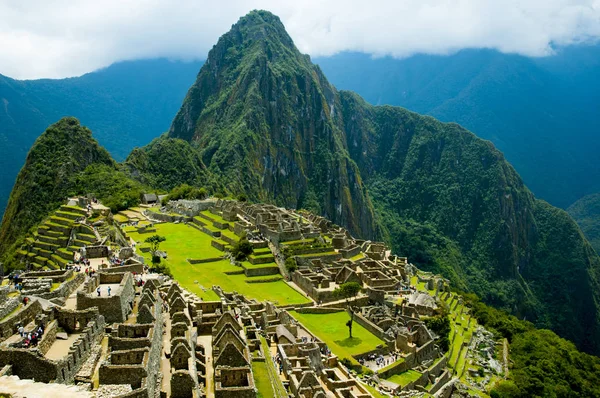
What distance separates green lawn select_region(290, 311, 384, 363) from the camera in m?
35.5

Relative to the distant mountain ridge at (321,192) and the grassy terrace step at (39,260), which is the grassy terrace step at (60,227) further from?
the distant mountain ridge at (321,192)

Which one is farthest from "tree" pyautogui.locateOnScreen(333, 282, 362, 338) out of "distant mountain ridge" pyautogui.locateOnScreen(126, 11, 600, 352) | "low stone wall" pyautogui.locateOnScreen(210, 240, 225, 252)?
"distant mountain ridge" pyautogui.locateOnScreen(126, 11, 600, 352)

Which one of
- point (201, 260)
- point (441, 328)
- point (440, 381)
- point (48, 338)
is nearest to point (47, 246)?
point (201, 260)

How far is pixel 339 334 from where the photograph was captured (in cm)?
3859

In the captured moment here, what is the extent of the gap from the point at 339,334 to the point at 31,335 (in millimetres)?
24732

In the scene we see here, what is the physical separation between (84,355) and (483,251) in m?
183

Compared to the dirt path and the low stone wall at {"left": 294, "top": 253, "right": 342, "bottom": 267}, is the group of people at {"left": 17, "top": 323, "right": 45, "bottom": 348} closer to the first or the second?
the dirt path

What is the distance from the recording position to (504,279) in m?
166

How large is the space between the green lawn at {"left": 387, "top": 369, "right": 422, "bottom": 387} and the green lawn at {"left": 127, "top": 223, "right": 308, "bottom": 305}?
11016mm

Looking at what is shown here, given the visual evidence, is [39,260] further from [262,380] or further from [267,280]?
[262,380]

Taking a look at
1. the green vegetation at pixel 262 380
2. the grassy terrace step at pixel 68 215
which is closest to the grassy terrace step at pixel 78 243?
the grassy terrace step at pixel 68 215

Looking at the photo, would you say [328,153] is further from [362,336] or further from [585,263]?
[362,336]

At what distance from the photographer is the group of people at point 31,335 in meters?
16.8

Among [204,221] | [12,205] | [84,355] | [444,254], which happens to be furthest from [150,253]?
[444,254]
